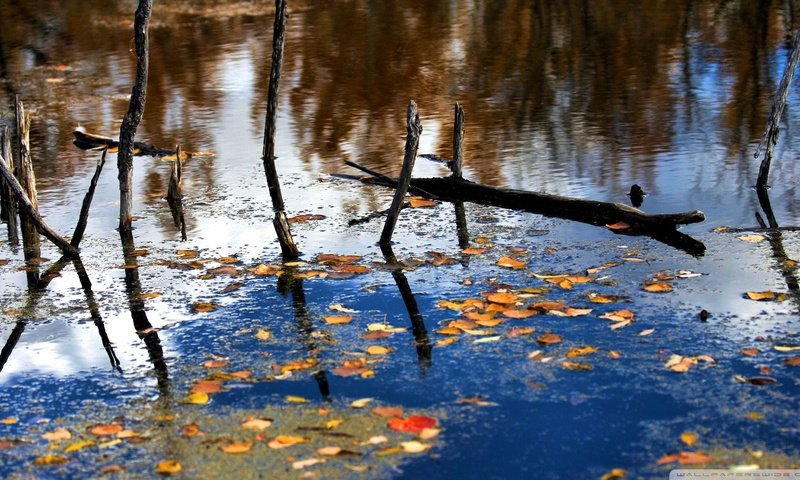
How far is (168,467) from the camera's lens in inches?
210

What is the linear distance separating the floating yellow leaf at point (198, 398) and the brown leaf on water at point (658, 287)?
3225 millimetres

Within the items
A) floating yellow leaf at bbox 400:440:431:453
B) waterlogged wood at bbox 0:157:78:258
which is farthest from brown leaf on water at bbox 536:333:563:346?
waterlogged wood at bbox 0:157:78:258

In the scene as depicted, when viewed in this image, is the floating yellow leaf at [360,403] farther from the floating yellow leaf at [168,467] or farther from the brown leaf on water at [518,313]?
the brown leaf on water at [518,313]

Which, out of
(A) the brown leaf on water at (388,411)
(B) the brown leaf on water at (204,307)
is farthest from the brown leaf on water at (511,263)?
(A) the brown leaf on water at (388,411)

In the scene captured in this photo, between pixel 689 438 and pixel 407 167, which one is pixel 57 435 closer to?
pixel 689 438

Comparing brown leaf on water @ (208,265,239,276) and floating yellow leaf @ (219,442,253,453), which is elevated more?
floating yellow leaf @ (219,442,253,453)

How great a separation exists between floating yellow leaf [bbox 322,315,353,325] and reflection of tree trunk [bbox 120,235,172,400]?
3.69 ft

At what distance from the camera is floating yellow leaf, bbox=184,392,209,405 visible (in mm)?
6121

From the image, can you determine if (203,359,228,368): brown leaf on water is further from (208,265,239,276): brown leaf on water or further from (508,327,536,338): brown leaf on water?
(208,265,239,276): brown leaf on water

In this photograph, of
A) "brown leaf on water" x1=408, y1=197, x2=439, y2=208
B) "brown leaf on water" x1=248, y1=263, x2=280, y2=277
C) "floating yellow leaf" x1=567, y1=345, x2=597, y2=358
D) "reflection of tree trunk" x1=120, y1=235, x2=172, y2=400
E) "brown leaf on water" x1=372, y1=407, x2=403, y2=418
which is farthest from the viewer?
"brown leaf on water" x1=408, y1=197, x2=439, y2=208

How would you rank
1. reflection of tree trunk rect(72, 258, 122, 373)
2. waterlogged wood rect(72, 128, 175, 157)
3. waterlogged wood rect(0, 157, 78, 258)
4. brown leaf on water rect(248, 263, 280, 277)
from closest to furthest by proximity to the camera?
reflection of tree trunk rect(72, 258, 122, 373)
brown leaf on water rect(248, 263, 280, 277)
waterlogged wood rect(0, 157, 78, 258)
waterlogged wood rect(72, 128, 175, 157)

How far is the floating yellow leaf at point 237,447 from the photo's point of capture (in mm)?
5480

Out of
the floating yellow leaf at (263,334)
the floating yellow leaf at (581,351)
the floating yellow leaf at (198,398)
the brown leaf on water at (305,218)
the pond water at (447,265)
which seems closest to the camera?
the pond water at (447,265)

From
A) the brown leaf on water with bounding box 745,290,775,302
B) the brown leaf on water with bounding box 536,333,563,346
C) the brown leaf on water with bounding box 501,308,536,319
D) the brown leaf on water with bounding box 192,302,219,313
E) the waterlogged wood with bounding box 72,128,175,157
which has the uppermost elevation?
the brown leaf on water with bounding box 536,333,563,346
